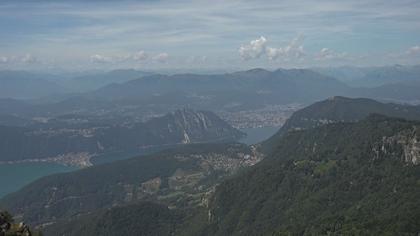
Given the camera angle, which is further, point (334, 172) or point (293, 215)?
point (334, 172)

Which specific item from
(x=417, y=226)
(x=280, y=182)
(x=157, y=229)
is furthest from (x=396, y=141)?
(x=157, y=229)

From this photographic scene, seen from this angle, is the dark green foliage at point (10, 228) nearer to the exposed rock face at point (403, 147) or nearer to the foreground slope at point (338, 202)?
the foreground slope at point (338, 202)

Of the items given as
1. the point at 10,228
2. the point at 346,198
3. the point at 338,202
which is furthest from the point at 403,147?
the point at 10,228

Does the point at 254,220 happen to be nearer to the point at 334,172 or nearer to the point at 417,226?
the point at 334,172

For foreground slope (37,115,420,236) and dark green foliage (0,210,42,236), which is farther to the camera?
foreground slope (37,115,420,236)

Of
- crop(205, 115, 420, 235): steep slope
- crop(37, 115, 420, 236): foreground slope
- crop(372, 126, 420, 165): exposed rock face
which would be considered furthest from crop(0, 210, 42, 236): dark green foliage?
crop(372, 126, 420, 165): exposed rock face

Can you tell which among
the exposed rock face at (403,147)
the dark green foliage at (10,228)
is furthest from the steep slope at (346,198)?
the dark green foliage at (10,228)

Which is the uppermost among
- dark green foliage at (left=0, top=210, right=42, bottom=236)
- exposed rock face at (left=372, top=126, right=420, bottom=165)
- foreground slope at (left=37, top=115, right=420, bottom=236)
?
dark green foliage at (left=0, top=210, right=42, bottom=236)

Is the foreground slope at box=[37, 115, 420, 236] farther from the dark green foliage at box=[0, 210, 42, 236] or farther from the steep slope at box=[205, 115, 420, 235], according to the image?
the dark green foliage at box=[0, 210, 42, 236]
